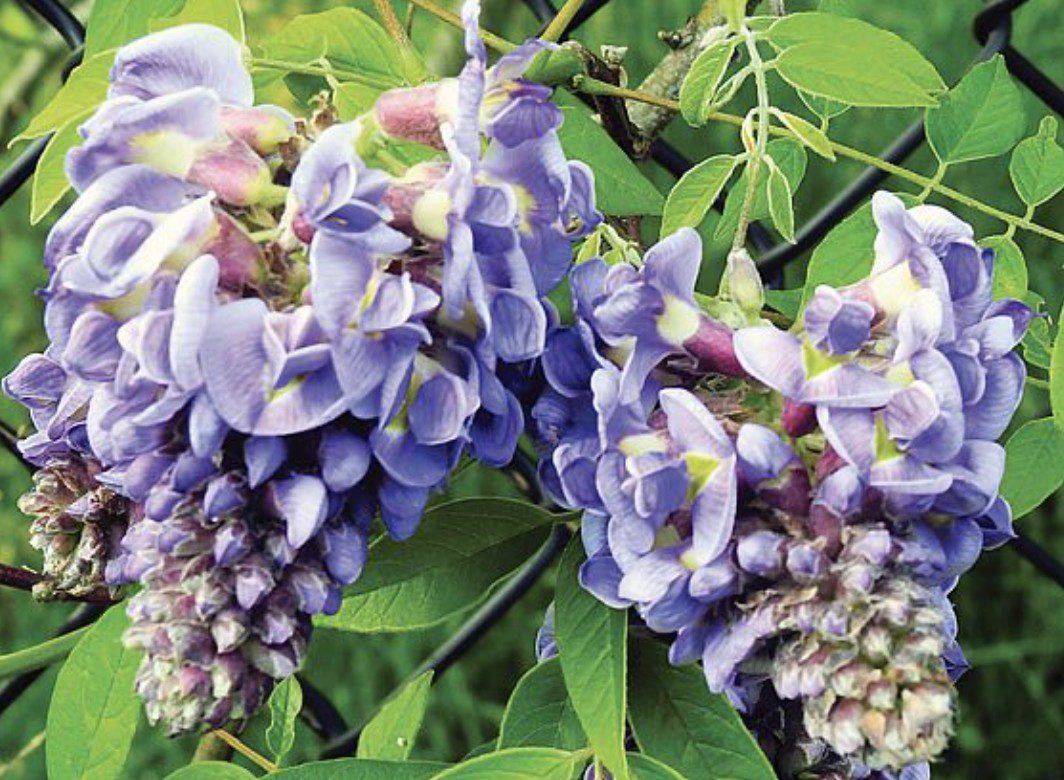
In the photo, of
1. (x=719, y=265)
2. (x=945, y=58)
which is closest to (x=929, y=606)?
(x=719, y=265)

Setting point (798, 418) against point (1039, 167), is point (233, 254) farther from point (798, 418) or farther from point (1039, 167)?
point (1039, 167)

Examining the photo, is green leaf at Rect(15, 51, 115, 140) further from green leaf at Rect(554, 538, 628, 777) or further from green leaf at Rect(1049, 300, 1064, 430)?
green leaf at Rect(1049, 300, 1064, 430)

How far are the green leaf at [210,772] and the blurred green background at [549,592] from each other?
87cm

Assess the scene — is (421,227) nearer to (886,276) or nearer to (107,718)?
(886,276)

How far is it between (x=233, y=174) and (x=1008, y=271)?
33cm

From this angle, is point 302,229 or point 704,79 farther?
point 704,79

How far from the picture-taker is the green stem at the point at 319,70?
562 mm

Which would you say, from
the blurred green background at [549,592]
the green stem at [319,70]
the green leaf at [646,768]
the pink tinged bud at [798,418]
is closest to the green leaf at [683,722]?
the green leaf at [646,768]

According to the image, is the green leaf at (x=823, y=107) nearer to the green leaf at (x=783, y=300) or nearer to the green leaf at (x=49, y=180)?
the green leaf at (x=783, y=300)

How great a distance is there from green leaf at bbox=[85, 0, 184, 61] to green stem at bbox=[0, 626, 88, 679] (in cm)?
23

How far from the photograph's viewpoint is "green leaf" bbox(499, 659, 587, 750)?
22.0 inches

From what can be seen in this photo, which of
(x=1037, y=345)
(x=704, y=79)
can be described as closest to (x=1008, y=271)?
(x=1037, y=345)

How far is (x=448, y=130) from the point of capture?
443 millimetres

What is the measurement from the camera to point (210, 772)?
60 cm
